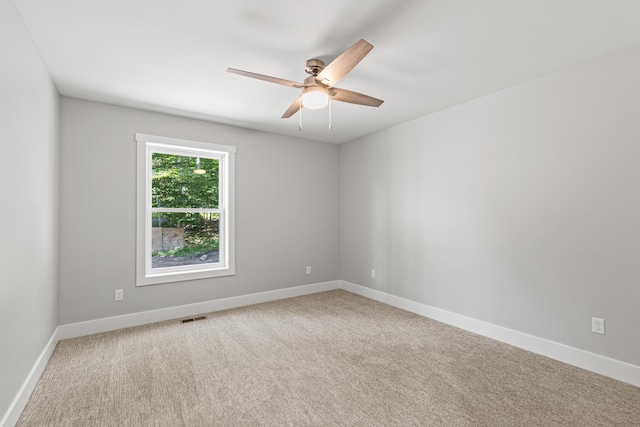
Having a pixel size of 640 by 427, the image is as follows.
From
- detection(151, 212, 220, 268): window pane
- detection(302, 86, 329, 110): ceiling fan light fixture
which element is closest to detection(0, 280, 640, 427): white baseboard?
detection(151, 212, 220, 268): window pane

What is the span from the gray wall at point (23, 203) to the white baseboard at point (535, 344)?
370 centimetres

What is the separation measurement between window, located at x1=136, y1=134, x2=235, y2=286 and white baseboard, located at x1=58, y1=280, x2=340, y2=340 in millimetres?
359

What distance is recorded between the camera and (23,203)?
6.68 ft

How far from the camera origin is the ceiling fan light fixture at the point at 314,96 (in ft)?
7.73

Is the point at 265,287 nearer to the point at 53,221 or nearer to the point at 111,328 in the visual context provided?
the point at 111,328

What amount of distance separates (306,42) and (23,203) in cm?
222

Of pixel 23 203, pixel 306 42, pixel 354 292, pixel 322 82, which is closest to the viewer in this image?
pixel 23 203

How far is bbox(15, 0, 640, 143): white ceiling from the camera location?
189cm

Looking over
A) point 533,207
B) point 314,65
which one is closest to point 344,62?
point 314,65

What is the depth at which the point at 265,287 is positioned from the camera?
4.50 metres

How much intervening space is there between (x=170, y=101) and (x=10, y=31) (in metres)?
1.58

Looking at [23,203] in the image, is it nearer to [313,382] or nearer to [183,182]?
[183,182]

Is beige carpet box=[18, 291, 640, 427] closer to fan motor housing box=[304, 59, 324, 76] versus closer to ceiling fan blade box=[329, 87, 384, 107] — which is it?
ceiling fan blade box=[329, 87, 384, 107]

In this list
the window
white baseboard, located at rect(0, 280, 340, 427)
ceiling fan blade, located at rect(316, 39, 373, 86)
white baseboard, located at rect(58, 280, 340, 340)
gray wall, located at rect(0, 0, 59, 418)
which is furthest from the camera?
the window
